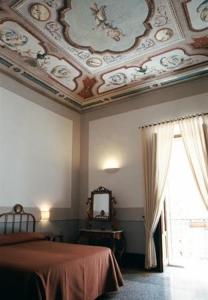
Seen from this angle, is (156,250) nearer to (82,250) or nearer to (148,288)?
(148,288)

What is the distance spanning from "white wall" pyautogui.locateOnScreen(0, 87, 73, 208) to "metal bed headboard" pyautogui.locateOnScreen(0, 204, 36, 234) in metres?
0.15

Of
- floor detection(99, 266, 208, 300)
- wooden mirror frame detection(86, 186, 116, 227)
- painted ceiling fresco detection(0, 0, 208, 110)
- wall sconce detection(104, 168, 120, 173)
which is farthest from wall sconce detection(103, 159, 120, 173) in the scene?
floor detection(99, 266, 208, 300)

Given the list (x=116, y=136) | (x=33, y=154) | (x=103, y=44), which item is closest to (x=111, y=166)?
(x=116, y=136)

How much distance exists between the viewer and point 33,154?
4949 millimetres

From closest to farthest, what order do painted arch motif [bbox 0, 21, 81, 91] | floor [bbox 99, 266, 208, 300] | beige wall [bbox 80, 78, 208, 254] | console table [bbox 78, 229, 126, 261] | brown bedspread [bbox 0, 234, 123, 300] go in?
1. brown bedspread [bbox 0, 234, 123, 300]
2. floor [bbox 99, 266, 208, 300]
3. painted arch motif [bbox 0, 21, 81, 91]
4. console table [bbox 78, 229, 126, 261]
5. beige wall [bbox 80, 78, 208, 254]

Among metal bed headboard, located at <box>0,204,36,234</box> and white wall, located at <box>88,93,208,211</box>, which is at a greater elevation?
white wall, located at <box>88,93,208,211</box>

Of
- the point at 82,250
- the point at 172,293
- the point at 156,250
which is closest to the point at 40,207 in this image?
the point at 82,250

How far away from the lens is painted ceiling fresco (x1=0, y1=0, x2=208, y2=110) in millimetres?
3369

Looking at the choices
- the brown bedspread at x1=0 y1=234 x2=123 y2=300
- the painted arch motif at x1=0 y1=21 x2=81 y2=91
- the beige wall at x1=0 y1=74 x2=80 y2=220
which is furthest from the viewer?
the beige wall at x1=0 y1=74 x2=80 y2=220

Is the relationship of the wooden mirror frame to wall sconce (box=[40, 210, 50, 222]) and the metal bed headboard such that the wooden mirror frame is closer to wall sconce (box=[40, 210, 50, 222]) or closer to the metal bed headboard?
wall sconce (box=[40, 210, 50, 222])

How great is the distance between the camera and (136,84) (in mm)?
5379

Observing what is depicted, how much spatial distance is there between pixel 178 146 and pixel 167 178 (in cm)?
101

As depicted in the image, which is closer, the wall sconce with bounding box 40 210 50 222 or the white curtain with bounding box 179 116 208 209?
the white curtain with bounding box 179 116 208 209

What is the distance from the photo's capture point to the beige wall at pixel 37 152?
446cm
